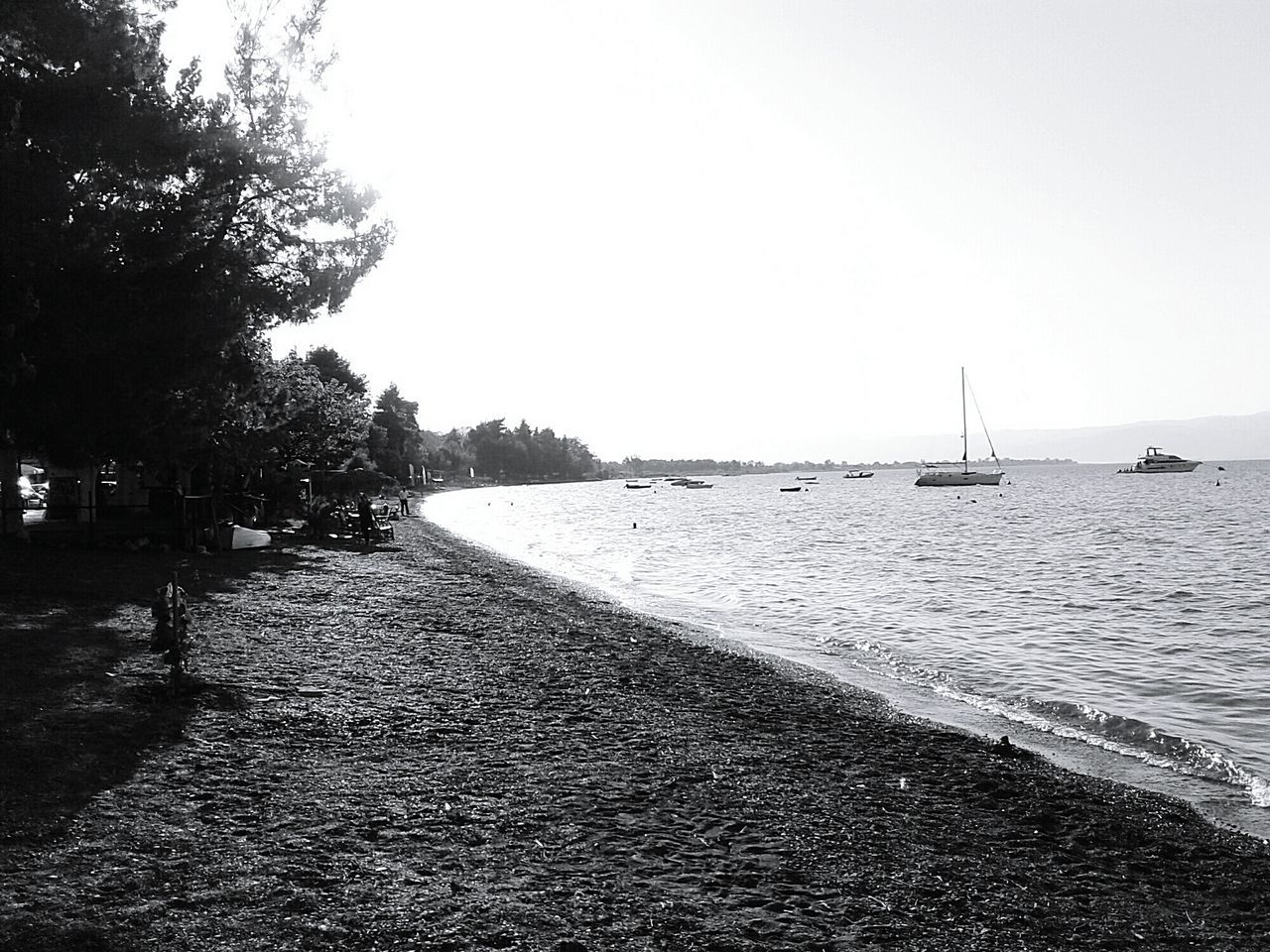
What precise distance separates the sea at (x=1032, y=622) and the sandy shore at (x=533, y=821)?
190 centimetres

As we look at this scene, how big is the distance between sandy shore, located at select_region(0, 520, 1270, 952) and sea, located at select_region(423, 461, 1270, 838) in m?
1.90

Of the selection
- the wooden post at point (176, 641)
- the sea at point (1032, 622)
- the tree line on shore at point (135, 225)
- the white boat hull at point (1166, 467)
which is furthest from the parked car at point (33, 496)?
the white boat hull at point (1166, 467)

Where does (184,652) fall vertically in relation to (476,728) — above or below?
above

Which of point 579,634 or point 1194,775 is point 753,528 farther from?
point 1194,775

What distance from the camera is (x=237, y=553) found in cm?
2711

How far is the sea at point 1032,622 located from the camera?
1142cm

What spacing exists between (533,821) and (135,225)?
555 inches

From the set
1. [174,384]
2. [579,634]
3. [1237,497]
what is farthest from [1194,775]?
[1237,497]

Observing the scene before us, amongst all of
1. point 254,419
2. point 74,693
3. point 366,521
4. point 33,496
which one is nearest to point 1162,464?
point 366,521

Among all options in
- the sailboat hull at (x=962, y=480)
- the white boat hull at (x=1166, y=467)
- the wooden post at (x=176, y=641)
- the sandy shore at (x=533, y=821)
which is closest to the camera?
the sandy shore at (x=533, y=821)

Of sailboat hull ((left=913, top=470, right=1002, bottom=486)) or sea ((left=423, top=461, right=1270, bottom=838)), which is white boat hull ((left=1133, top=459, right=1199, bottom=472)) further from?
sea ((left=423, top=461, right=1270, bottom=838))

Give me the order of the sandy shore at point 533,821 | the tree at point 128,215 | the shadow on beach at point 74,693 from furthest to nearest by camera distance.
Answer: the tree at point 128,215
the shadow on beach at point 74,693
the sandy shore at point 533,821

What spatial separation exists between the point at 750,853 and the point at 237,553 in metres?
24.4

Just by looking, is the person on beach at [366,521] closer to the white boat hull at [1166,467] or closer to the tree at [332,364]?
the tree at [332,364]
